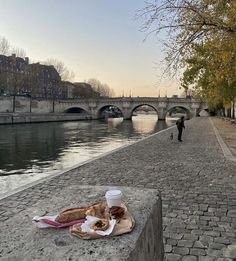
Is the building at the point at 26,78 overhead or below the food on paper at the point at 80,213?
overhead

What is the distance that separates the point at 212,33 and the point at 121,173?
6.19 metres

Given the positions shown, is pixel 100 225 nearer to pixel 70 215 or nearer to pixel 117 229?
pixel 117 229

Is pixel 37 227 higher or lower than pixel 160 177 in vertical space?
higher

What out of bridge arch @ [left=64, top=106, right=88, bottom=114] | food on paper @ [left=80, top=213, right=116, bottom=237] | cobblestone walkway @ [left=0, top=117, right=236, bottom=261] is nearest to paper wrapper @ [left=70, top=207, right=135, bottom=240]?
food on paper @ [left=80, top=213, right=116, bottom=237]

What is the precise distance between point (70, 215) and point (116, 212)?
0.43 m

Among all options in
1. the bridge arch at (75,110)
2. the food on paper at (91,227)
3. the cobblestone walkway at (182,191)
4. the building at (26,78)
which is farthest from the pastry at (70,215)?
the bridge arch at (75,110)

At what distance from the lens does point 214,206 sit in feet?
22.0

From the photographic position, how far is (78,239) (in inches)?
109

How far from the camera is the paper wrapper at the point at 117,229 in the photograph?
279 cm

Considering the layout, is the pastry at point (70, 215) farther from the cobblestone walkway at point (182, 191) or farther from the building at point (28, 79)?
the building at point (28, 79)

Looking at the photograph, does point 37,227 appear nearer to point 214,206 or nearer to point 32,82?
point 214,206

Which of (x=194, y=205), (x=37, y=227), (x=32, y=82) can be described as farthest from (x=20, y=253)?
(x=32, y=82)

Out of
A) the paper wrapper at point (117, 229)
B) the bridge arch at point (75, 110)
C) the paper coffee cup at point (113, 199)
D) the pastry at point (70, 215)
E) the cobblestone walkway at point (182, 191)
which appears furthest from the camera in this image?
the bridge arch at point (75, 110)

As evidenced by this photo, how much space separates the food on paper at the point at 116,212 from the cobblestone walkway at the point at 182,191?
1.71 m
